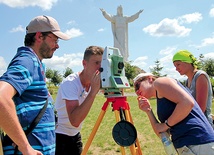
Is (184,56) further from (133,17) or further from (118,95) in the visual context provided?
(133,17)

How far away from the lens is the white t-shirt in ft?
8.29

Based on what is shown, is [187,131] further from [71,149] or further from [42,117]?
[71,149]

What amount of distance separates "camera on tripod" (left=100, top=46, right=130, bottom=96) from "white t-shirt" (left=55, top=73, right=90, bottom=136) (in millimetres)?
306

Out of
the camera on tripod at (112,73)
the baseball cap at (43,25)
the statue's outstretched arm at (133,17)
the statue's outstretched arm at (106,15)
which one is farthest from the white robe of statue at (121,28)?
the baseball cap at (43,25)

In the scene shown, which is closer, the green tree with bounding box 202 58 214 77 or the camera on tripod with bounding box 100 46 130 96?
the camera on tripod with bounding box 100 46 130 96

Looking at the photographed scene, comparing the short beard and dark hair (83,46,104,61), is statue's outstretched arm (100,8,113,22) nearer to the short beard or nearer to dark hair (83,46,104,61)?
dark hair (83,46,104,61)

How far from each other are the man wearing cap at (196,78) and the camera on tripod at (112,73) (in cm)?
84

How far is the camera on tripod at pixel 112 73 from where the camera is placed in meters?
2.39

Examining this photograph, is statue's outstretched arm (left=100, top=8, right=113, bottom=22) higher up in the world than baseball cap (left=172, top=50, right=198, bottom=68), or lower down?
higher up

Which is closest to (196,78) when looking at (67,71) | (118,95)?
(118,95)

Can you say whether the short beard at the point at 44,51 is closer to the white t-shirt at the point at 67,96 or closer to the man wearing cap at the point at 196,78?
the white t-shirt at the point at 67,96

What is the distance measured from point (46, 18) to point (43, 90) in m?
0.55

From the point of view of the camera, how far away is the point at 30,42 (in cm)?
196

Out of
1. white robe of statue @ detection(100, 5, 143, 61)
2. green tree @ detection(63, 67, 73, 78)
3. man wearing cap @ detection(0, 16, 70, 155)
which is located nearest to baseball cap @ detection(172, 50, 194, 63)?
man wearing cap @ detection(0, 16, 70, 155)
